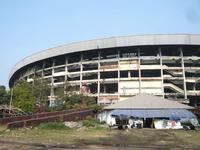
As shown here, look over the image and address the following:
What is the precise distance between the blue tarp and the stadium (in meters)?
32.9

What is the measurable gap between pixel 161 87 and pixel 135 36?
504 inches

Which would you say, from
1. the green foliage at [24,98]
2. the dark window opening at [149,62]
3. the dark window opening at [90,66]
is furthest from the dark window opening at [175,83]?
the green foliage at [24,98]

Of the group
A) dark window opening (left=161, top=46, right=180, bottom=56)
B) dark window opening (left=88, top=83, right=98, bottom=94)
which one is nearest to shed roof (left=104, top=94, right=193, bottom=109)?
dark window opening (left=161, top=46, right=180, bottom=56)

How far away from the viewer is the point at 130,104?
43.0 meters

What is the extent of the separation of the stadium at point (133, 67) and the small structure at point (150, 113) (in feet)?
102

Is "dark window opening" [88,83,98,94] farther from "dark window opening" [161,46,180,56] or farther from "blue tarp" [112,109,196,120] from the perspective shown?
"blue tarp" [112,109,196,120]

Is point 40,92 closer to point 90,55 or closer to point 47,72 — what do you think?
point 90,55

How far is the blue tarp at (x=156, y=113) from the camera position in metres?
39.4

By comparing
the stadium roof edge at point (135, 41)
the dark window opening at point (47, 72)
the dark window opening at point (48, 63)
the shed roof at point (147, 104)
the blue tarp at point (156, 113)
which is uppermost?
the stadium roof edge at point (135, 41)

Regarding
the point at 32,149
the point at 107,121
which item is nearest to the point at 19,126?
the point at 107,121

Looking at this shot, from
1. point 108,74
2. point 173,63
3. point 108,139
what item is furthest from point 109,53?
point 108,139

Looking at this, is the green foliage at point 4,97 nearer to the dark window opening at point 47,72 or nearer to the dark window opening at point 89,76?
the dark window opening at point 47,72

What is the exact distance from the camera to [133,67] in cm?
7712

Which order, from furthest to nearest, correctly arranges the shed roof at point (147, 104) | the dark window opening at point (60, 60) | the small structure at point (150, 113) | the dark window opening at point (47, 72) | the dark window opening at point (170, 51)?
the dark window opening at point (47, 72) < the dark window opening at point (60, 60) < the dark window opening at point (170, 51) < the shed roof at point (147, 104) < the small structure at point (150, 113)
